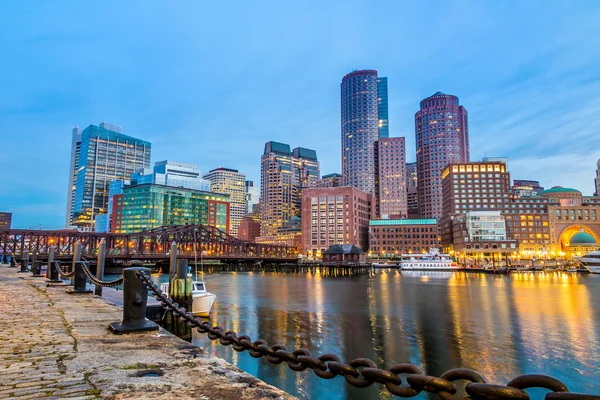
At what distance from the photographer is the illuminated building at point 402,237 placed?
187 metres

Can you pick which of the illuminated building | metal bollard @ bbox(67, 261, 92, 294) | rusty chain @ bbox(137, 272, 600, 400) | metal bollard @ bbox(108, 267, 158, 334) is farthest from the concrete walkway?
the illuminated building

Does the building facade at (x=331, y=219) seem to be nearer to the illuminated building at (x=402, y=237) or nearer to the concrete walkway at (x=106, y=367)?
the illuminated building at (x=402, y=237)

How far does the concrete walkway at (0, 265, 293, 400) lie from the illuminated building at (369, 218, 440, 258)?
187 meters

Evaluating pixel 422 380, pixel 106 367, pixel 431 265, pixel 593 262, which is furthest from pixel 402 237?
pixel 422 380

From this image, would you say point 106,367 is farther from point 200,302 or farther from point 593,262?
point 593,262

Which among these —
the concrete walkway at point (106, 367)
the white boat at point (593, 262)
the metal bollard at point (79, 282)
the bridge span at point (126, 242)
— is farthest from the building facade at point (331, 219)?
the concrete walkway at point (106, 367)

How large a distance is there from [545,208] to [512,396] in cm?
19925

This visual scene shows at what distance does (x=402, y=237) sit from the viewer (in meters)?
190

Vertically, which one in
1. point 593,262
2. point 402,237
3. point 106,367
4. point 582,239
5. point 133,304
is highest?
point 402,237

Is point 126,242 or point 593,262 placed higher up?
point 126,242

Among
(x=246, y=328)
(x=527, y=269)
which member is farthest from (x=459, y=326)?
(x=527, y=269)

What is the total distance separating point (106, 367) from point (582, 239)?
188m

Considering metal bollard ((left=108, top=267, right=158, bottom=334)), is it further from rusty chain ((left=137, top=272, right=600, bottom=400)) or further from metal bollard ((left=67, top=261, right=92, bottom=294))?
metal bollard ((left=67, top=261, right=92, bottom=294))

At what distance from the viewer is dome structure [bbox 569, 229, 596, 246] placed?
150 metres
